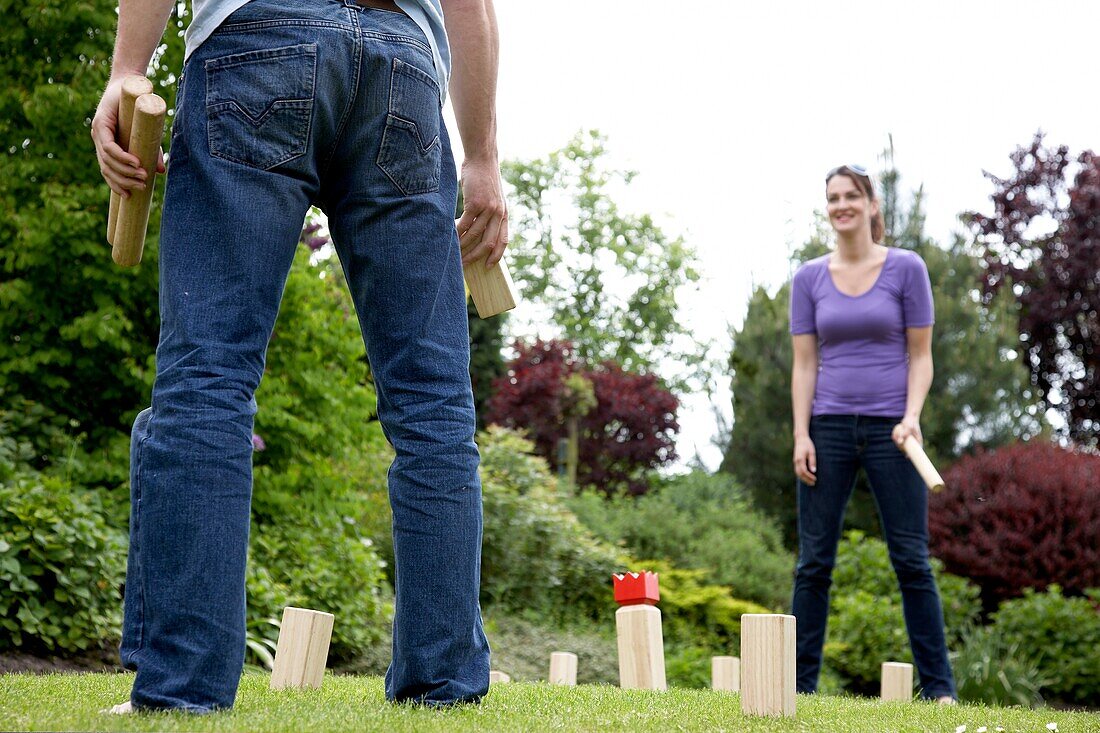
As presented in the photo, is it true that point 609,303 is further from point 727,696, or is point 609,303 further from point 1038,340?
point 727,696

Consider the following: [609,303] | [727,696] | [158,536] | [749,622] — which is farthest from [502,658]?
[609,303]

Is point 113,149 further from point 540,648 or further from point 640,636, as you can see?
point 540,648

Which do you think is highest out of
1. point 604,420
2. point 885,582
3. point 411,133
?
point 411,133

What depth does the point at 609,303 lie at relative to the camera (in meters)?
27.9

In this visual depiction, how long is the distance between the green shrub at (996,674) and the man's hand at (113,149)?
5.13 meters

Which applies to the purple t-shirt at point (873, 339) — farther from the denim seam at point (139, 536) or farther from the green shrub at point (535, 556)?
the green shrub at point (535, 556)

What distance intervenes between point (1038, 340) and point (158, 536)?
17.8m

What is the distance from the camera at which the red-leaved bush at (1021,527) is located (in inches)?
303

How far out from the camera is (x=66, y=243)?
5.00 m

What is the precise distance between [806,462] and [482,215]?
2272 mm

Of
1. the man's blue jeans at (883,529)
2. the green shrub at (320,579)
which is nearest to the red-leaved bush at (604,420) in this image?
the green shrub at (320,579)

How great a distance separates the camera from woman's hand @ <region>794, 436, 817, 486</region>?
4.14 metres

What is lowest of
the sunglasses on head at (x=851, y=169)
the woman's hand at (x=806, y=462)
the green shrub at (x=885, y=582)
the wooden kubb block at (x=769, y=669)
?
the green shrub at (x=885, y=582)

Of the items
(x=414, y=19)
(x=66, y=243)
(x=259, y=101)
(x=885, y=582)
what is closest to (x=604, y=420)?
(x=885, y=582)
